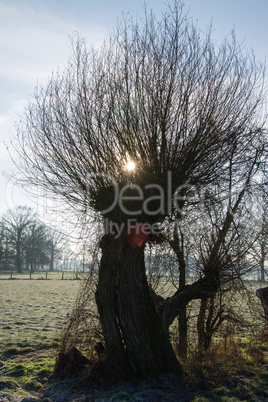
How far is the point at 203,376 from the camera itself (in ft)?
17.3

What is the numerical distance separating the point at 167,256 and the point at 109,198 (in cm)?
190

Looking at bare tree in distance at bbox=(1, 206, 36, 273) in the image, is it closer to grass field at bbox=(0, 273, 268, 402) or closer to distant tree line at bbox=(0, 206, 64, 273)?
distant tree line at bbox=(0, 206, 64, 273)

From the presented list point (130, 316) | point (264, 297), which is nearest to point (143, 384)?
point (130, 316)

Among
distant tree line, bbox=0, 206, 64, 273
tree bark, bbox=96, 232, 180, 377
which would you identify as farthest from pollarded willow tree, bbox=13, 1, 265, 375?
distant tree line, bbox=0, 206, 64, 273

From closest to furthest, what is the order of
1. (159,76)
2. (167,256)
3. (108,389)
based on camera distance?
(108,389) < (159,76) < (167,256)

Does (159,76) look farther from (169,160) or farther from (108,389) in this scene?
(108,389)

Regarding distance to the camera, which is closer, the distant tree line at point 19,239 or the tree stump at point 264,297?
the tree stump at point 264,297

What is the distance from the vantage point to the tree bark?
17.3 feet

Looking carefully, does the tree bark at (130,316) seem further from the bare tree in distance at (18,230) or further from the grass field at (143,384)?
the bare tree in distance at (18,230)

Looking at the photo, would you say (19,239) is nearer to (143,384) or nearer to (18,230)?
(18,230)

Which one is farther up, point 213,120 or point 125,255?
point 213,120

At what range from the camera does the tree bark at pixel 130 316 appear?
5285mm

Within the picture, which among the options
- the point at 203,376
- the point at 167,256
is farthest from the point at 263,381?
the point at 167,256

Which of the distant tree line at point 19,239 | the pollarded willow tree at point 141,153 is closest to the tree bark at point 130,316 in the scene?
the pollarded willow tree at point 141,153
